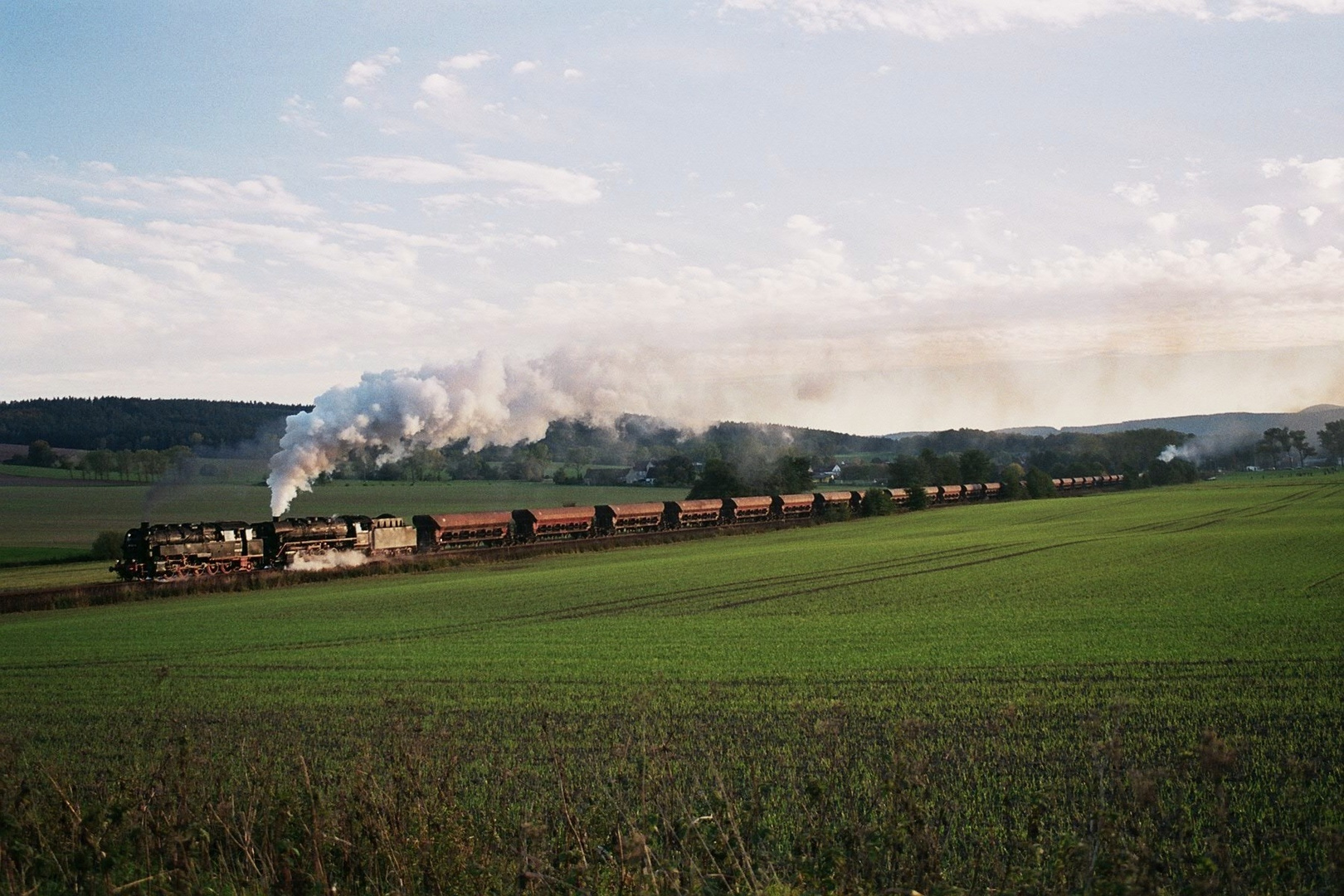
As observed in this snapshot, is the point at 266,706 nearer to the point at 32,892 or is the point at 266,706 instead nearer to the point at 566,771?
the point at 566,771

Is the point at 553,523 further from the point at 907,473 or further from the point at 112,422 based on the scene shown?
the point at 112,422

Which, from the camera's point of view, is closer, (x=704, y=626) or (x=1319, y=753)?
(x=1319, y=753)

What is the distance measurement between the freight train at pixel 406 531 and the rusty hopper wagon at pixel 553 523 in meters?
0.05

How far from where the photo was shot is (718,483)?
87312 mm

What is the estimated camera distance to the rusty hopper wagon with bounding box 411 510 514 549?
57.6 meters

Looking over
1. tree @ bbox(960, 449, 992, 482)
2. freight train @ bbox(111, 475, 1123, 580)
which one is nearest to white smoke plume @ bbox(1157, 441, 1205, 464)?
tree @ bbox(960, 449, 992, 482)

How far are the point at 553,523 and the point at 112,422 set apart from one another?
3179 inches

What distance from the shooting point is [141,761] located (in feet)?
45.4

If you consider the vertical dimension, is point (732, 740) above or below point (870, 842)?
below

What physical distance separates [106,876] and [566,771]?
527 centimetres

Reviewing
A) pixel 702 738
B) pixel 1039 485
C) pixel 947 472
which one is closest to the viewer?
pixel 702 738

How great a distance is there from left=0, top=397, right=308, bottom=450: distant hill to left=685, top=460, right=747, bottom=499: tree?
54054 millimetres

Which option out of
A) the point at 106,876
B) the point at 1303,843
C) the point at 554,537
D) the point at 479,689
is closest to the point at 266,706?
the point at 479,689

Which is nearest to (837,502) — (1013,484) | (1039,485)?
(1013,484)
